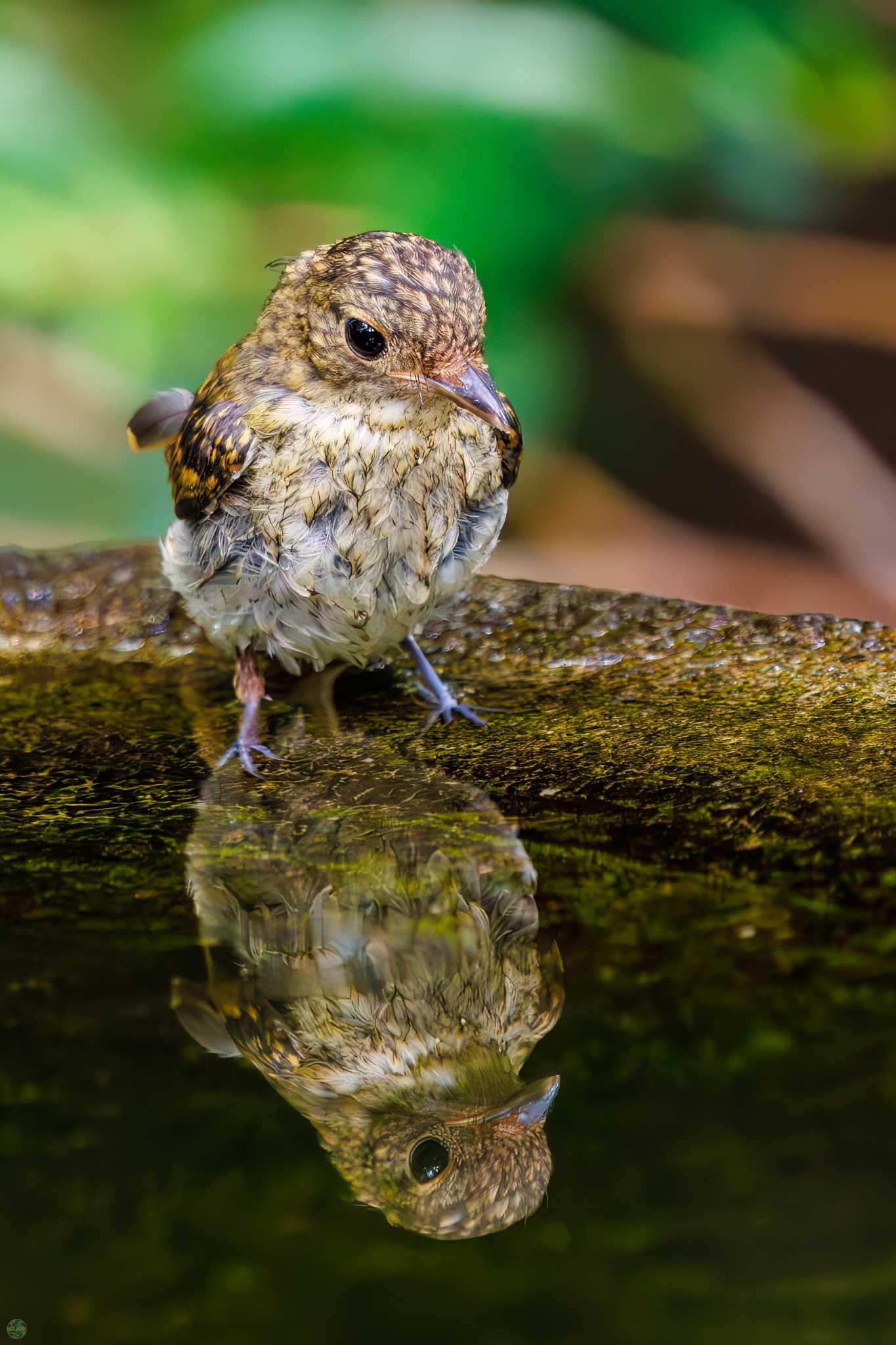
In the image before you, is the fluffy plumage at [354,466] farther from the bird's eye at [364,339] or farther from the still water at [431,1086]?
the still water at [431,1086]

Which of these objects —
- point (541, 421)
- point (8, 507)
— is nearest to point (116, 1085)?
point (8, 507)

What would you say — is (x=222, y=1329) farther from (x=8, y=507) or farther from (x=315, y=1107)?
(x=8, y=507)

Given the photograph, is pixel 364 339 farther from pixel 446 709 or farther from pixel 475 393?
pixel 446 709

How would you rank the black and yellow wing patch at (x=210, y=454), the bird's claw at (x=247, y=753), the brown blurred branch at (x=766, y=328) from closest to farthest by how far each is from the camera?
the bird's claw at (x=247, y=753) → the black and yellow wing patch at (x=210, y=454) → the brown blurred branch at (x=766, y=328)

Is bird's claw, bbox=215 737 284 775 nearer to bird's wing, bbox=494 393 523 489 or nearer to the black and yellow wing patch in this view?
the black and yellow wing patch

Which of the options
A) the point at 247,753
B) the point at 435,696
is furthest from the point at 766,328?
the point at 247,753

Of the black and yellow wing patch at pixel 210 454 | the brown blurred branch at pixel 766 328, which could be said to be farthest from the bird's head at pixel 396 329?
the brown blurred branch at pixel 766 328
